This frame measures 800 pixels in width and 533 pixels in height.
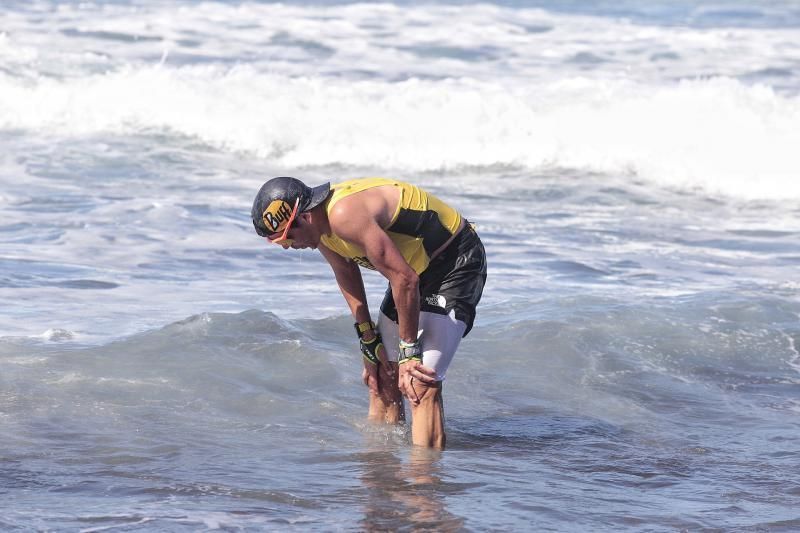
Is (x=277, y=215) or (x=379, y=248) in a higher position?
(x=277, y=215)

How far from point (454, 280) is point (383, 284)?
14.1 ft

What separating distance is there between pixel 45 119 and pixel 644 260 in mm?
9854

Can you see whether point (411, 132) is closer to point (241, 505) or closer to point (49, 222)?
point (49, 222)

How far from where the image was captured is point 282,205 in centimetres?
519

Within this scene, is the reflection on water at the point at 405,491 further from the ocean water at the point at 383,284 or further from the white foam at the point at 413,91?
the white foam at the point at 413,91

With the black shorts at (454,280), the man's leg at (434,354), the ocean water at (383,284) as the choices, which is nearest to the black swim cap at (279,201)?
the black shorts at (454,280)

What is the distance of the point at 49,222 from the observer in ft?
38.6

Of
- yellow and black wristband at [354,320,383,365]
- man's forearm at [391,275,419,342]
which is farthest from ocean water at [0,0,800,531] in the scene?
man's forearm at [391,275,419,342]

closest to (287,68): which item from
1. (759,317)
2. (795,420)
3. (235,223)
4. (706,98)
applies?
(706,98)

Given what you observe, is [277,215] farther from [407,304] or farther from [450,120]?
[450,120]

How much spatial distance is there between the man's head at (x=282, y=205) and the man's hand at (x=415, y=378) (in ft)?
2.76

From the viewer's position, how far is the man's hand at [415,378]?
5637mm

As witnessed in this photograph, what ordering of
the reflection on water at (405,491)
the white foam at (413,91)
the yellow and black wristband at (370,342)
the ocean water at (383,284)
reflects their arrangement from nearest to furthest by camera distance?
the reflection on water at (405,491) → the ocean water at (383,284) → the yellow and black wristband at (370,342) → the white foam at (413,91)

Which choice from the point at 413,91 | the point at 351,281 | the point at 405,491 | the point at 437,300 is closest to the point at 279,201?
the point at 351,281
